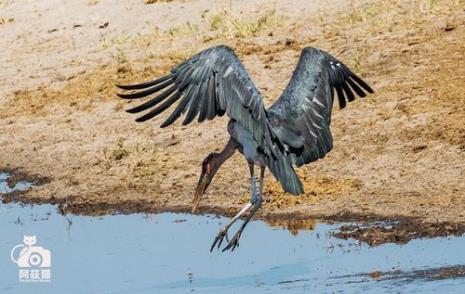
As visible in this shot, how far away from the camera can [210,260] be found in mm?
10641

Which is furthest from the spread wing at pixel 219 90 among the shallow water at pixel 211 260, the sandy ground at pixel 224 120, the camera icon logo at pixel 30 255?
the sandy ground at pixel 224 120

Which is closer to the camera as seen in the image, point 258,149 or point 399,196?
point 258,149

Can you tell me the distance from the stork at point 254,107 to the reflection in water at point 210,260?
0.38 meters

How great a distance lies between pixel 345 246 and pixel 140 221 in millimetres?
2655

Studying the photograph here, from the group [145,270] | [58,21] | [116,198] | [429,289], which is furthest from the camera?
[58,21]

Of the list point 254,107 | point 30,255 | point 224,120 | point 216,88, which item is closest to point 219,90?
point 216,88

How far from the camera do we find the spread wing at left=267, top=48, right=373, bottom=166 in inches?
411

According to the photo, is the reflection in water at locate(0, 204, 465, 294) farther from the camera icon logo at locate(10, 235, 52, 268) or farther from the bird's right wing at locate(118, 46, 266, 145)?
the bird's right wing at locate(118, 46, 266, 145)

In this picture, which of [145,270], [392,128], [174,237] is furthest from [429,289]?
[392,128]

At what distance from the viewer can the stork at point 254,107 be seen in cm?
970

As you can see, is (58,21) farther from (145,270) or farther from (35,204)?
(145,270)

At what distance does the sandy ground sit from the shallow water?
0.80 meters

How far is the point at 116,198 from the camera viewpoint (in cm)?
1357

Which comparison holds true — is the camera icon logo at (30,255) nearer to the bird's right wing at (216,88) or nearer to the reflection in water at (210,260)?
the reflection in water at (210,260)
